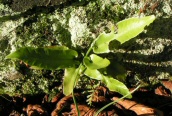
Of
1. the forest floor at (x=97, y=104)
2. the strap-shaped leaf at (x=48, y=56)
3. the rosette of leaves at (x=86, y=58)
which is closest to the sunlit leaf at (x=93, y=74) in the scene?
the rosette of leaves at (x=86, y=58)

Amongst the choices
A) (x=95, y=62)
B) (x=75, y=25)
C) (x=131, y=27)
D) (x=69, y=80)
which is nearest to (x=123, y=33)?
(x=131, y=27)

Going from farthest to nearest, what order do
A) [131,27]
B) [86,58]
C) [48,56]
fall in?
[86,58] → [48,56] → [131,27]

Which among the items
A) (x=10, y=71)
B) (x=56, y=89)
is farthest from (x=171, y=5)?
(x=10, y=71)

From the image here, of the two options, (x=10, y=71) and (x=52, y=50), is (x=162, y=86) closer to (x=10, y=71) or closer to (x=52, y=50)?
(x=52, y=50)

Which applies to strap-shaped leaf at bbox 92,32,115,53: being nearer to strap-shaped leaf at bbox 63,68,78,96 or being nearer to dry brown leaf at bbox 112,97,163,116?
strap-shaped leaf at bbox 63,68,78,96

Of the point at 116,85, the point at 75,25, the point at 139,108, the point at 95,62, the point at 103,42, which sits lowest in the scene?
the point at 139,108

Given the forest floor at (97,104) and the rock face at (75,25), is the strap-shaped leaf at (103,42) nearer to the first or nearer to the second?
the rock face at (75,25)

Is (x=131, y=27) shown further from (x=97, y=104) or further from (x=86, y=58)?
(x=97, y=104)
